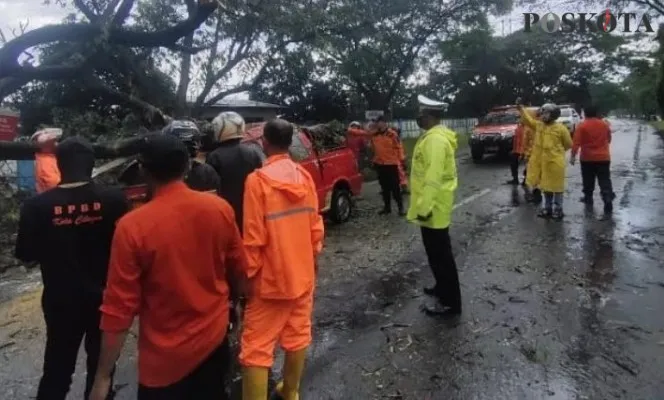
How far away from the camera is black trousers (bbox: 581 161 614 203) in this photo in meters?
9.42

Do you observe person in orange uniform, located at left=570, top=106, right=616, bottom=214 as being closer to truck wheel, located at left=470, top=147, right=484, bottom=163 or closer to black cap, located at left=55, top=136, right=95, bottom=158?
black cap, located at left=55, top=136, right=95, bottom=158

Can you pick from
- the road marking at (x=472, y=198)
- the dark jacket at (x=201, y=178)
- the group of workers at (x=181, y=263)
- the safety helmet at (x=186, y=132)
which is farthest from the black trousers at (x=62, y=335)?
the road marking at (x=472, y=198)

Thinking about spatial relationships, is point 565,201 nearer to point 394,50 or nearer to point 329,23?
point 329,23

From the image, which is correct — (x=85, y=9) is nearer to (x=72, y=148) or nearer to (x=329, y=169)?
(x=329, y=169)

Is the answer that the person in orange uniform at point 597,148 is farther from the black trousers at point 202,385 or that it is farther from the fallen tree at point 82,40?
the black trousers at point 202,385

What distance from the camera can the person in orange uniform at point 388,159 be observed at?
10.1 meters

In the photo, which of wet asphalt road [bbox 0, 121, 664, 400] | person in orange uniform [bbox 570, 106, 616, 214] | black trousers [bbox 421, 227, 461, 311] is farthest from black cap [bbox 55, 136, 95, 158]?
person in orange uniform [bbox 570, 106, 616, 214]

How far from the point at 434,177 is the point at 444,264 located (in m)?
0.81

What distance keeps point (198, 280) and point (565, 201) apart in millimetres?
9745

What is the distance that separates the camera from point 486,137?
744 inches

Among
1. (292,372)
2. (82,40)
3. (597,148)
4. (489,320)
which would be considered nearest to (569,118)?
(597,148)

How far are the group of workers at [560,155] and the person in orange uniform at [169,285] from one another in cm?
764

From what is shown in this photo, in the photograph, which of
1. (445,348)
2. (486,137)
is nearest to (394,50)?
(486,137)

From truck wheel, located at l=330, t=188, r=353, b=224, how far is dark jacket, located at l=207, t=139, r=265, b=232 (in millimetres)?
4909
